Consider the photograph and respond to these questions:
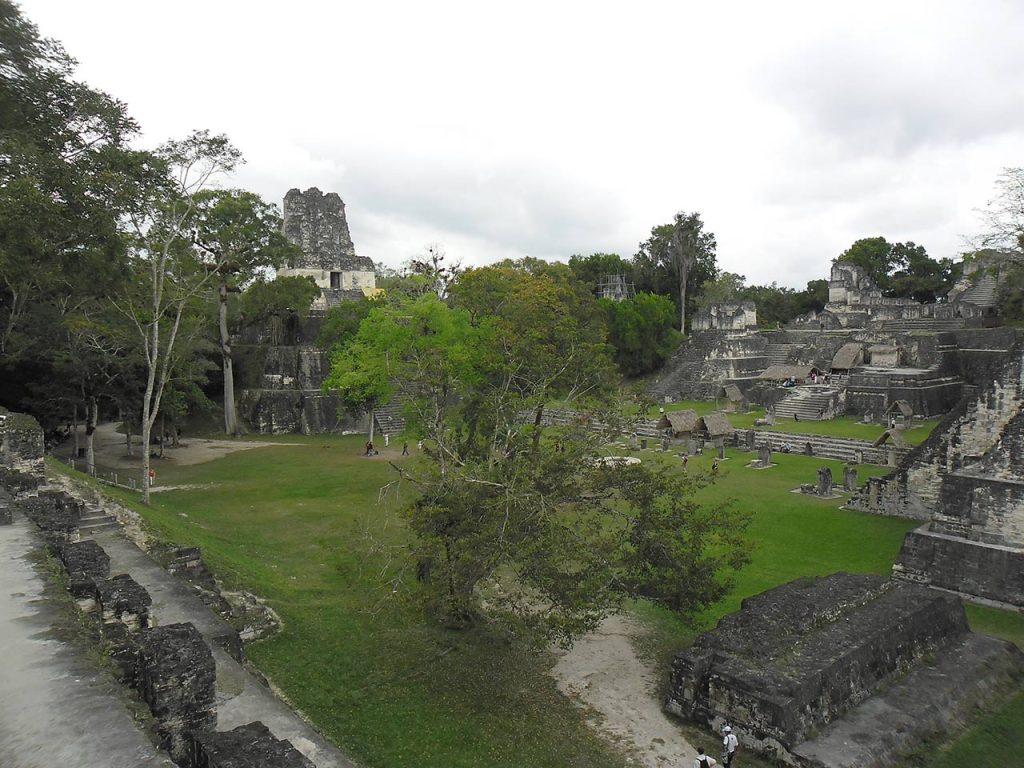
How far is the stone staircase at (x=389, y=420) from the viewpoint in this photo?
2988 cm

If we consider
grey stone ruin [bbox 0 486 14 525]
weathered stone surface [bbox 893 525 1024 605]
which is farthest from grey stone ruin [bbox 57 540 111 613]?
weathered stone surface [bbox 893 525 1024 605]

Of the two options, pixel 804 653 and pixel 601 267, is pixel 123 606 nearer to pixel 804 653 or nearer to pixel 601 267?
pixel 804 653

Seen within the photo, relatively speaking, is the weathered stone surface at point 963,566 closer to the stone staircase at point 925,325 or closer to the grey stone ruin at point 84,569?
the grey stone ruin at point 84,569

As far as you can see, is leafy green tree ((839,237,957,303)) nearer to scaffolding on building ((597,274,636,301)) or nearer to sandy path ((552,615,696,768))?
scaffolding on building ((597,274,636,301))

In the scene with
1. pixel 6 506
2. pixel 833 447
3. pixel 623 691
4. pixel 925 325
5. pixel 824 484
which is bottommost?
pixel 623 691

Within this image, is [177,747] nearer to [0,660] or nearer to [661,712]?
[0,660]

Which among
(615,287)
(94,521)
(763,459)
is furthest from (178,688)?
(615,287)

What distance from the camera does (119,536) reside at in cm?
1091

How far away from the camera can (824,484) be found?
17.9 metres

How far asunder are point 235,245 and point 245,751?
83.3 feet

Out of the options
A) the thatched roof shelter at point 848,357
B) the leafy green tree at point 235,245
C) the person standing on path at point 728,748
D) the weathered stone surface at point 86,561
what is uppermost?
the leafy green tree at point 235,245

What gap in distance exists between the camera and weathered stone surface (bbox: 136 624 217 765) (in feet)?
16.9

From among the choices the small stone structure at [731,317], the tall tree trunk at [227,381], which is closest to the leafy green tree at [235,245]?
the tall tree trunk at [227,381]

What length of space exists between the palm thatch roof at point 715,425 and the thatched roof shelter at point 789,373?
1138 cm
